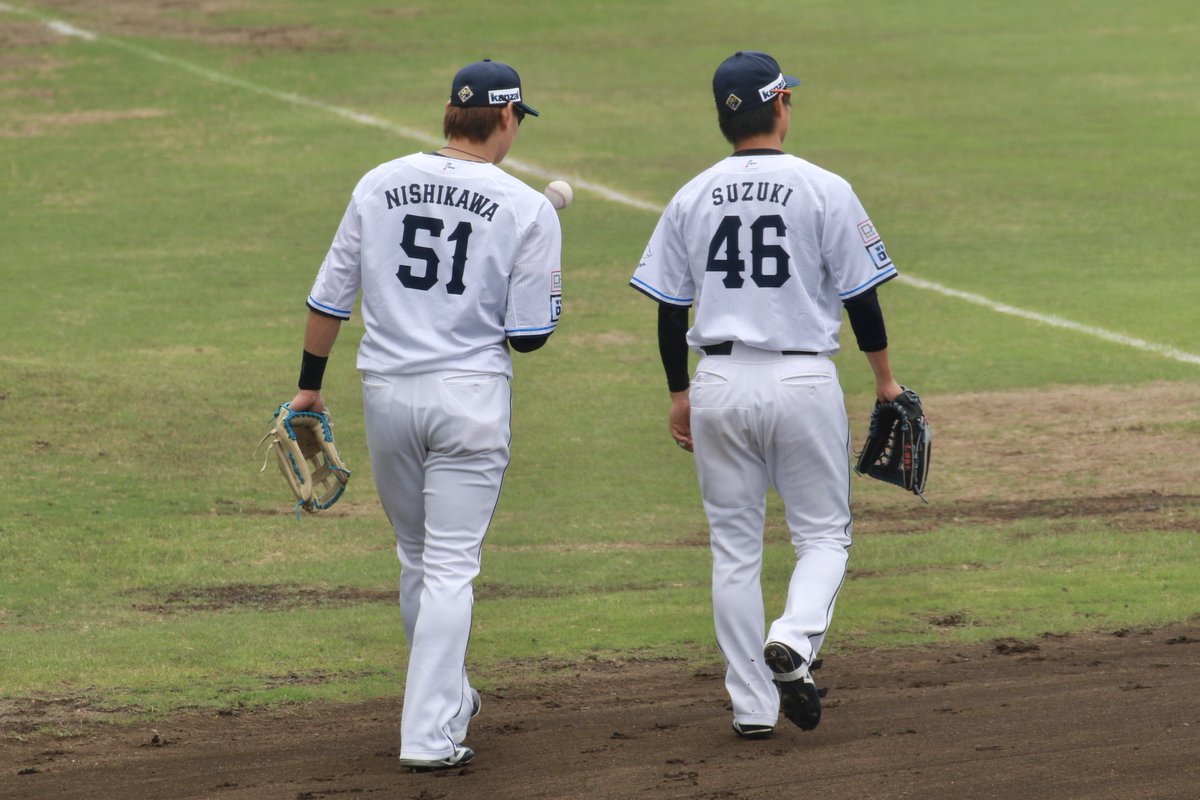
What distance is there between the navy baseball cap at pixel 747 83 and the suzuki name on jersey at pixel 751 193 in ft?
0.92

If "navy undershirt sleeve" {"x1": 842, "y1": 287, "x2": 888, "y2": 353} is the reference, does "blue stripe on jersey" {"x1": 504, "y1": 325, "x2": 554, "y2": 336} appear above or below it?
below

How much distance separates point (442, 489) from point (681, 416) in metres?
0.91

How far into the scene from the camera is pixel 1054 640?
6.86 metres

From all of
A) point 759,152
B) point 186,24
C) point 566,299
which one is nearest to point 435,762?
point 759,152

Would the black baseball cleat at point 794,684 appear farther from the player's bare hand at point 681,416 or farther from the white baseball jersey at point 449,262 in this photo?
the white baseball jersey at point 449,262

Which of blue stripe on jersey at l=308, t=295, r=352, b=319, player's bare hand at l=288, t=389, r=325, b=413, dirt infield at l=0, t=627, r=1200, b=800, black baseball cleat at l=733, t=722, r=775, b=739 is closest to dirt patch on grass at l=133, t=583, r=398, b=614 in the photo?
dirt infield at l=0, t=627, r=1200, b=800

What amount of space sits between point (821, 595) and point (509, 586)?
9.44 feet

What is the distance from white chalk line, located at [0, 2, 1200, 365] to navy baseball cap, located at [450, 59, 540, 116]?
881 cm

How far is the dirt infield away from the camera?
493 centimetres

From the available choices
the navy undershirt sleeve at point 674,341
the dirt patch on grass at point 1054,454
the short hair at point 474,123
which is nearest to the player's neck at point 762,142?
the navy undershirt sleeve at point 674,341

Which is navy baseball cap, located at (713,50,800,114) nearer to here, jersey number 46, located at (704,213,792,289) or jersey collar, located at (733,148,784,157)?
jersey collar, located at (733,148,784,157)

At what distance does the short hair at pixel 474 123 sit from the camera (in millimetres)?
5340

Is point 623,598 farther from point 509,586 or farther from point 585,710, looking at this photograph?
point 585,710

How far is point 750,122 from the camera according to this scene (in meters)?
5.53
